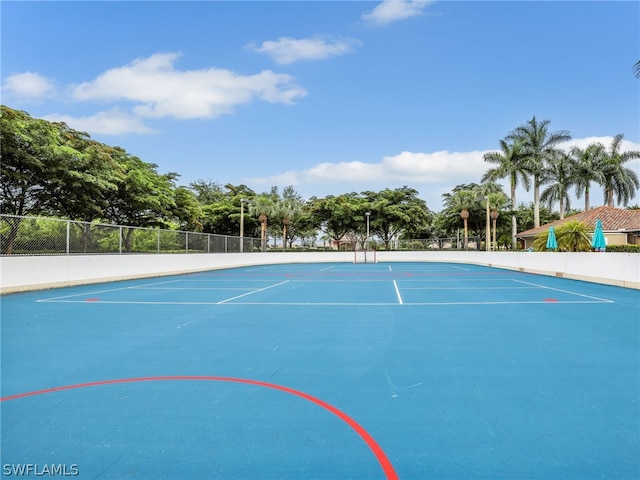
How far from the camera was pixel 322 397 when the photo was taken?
4.16m

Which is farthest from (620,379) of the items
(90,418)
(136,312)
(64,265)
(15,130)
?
(15,130)

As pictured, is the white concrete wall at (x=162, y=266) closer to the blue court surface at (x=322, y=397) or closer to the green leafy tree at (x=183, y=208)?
the blue court surface at (x=322, y=397)

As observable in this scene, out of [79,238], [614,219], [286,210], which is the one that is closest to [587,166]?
[614,219]

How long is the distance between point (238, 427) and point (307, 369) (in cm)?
170

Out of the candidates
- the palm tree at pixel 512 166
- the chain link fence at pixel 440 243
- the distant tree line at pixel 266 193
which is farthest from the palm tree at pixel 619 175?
the chain link fence at pixel 440 243

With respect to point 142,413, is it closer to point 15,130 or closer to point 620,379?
point 620,379

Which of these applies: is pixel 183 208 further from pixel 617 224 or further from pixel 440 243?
pixel 617 224

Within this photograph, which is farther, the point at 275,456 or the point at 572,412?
the point at 572,412

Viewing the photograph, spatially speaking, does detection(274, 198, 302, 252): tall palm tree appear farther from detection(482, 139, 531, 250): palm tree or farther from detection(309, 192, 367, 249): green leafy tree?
detection(482, 139, 531, 250): palm tree

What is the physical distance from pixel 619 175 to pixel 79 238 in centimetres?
5579

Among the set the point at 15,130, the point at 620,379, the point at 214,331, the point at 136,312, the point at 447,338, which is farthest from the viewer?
the point at 15,130

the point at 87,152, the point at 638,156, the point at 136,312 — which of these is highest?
the point at 638,156

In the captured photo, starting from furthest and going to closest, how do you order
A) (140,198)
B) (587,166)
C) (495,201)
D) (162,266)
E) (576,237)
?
(495,201), (587,166), (140,198), (576,237), (162,266)

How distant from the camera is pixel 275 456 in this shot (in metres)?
3.01
